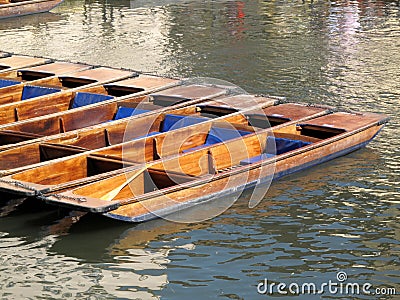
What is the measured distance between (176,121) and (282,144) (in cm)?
136

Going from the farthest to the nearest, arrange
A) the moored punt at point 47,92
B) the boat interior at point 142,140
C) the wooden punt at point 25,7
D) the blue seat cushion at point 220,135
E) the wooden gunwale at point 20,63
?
the wooden punt at point 25,7
the wooden gunwale at point 20,63
the moored punt at point 47,92
the blue seat cushion at point 220,135
the boat interior at point 142,140

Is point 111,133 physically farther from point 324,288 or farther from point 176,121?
point 324,288

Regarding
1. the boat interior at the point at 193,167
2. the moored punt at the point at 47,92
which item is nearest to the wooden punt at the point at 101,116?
the moored punt at the point at 47,92

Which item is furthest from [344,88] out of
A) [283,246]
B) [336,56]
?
[283,246]

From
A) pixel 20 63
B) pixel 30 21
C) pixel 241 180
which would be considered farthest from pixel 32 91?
pixel 30 21

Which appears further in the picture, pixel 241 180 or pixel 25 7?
pixel 25 7

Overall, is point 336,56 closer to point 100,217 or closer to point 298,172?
point 298,172

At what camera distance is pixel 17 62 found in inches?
537

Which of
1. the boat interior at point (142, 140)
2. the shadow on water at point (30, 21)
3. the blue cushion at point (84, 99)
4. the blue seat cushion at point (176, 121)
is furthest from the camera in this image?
the shadow on water at point (30, 21)

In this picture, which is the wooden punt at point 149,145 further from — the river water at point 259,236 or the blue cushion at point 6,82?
the blue cushion at point 6,82

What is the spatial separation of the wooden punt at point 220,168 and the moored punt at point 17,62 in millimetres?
4959

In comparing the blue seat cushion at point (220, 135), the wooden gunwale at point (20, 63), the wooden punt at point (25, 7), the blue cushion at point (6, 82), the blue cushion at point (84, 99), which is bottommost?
the blue seat cushion at point (220, 135)

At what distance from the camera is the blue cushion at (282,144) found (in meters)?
9.63

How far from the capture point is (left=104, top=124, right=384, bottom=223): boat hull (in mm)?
7918
